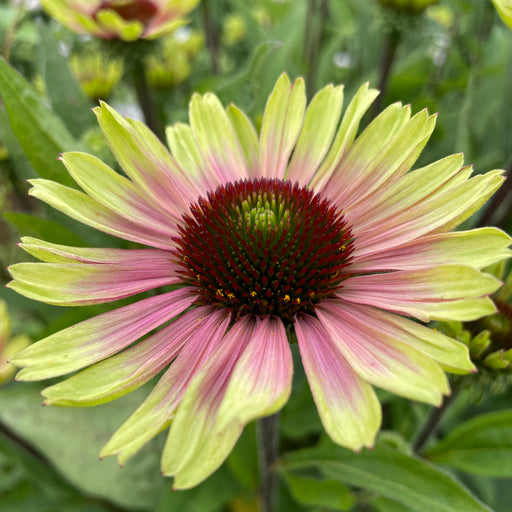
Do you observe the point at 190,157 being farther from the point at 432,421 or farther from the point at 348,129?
the point at 432,421

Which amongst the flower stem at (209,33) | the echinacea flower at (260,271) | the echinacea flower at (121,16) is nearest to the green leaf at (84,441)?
the echinacea flower at (260,271)

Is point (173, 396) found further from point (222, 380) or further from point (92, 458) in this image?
point (92, 458)

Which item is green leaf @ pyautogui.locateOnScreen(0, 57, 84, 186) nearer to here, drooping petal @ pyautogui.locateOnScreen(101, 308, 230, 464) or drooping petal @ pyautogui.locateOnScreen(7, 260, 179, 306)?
drooping petal @ pyautogui.locateOnScreen(7, 260, 179, 306)

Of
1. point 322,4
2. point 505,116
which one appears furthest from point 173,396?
point 322,4

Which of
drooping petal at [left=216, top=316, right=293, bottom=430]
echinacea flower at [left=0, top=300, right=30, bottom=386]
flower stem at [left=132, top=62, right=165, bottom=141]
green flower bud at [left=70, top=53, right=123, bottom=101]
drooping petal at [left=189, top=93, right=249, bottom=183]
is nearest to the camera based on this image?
drooping petal at [left=216, top=316, right=293, bottom=430]

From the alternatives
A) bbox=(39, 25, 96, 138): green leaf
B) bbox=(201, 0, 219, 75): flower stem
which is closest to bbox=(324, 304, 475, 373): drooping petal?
bbox=(39, 25, 96, 138): green leaf

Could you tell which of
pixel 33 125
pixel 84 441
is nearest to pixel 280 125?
pixel 33 125
